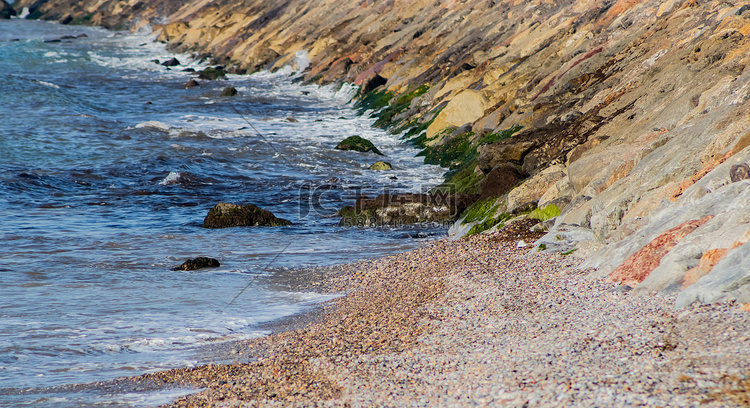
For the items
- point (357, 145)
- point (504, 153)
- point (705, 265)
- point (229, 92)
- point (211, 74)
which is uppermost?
point (211, 74)

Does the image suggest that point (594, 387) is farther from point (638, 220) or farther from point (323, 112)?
point (323, 112)

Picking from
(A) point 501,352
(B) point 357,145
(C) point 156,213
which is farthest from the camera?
(B) point 357,145

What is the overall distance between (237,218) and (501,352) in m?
11.5

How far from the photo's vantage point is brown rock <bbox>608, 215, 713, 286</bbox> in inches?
327

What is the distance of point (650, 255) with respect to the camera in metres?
8.42

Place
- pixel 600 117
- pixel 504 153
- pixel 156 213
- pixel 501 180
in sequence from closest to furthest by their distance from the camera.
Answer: pixel 501 180 < pixel 600 117 < pixel 504 153 < pixel 156 213

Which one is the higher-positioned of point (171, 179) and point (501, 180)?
point (171, 179)

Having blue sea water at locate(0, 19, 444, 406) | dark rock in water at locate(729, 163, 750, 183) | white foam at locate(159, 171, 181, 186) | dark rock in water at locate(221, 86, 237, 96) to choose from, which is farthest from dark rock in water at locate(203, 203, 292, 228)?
dark rock in water at locate(221, 86, 237, 96)

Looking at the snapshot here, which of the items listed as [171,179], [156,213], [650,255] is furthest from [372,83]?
[650,255]

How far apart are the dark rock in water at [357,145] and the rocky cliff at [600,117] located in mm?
1987

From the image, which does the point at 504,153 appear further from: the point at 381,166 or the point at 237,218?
the point at 381,166

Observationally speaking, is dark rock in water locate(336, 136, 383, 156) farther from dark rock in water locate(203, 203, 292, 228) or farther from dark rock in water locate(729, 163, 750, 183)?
dark rock in water locate(729, 163, 750, 183)

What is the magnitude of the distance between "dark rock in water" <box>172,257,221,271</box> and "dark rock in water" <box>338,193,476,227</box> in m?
4.50

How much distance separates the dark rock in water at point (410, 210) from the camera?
653 inches
